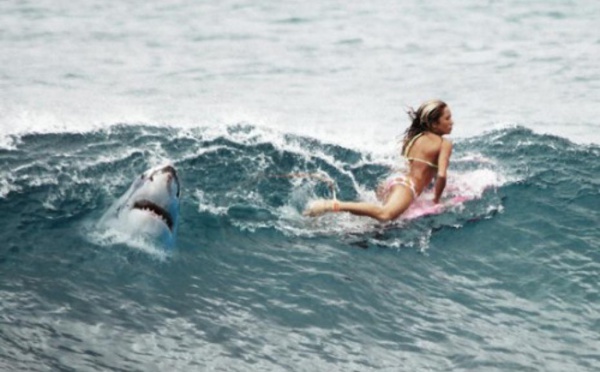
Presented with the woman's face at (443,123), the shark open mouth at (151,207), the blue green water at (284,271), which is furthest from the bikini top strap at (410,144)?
the shark open mouth at (151,207)

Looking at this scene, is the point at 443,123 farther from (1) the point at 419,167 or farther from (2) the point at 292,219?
(2) the point at 292,219

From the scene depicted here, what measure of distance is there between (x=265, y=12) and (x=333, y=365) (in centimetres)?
1365

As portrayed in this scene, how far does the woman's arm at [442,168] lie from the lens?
8352 millimetres

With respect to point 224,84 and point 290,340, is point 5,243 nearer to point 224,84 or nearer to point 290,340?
point 290,340

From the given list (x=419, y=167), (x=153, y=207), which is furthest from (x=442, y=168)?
(x=153, y=207)

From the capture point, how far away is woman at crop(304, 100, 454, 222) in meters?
8.16

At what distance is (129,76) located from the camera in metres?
14.8

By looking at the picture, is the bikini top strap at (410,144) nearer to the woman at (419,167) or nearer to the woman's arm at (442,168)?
the woman at (419,167)

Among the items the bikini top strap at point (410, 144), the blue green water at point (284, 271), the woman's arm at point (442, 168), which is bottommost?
the blue green water at point (284, 271)

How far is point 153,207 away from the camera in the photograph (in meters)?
7.51

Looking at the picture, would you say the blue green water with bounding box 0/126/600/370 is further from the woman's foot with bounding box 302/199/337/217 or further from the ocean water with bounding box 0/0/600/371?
the woman's foot with bounding box 302/199/337/217

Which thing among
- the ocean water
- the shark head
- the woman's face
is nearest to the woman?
the woman's face

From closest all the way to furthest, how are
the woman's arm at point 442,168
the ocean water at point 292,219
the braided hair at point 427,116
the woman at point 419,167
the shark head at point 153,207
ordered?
the ocean water at point 292,219
the shark head at point 153,207
the woman at point 419,167
the woman's arm at point 442,168
the braided hair at point 427,116

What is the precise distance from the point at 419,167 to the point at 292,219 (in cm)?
134
